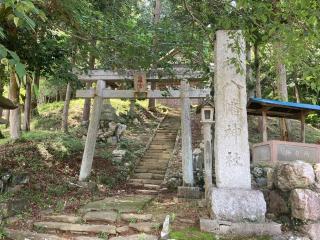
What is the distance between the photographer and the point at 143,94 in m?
10.8

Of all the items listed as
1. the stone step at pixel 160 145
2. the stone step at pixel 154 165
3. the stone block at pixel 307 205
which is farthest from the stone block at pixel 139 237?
the stone step at pixel 160 145

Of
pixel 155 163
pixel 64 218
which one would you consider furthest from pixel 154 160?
pixel 64 218

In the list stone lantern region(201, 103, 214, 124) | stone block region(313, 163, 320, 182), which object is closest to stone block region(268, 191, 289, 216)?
stone block region(313, 163, 320, 182)

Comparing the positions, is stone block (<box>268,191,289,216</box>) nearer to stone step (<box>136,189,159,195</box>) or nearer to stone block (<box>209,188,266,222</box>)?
stone block (<box>209,188,266,222</box>)

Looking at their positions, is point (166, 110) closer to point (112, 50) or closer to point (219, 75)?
point (112, 50)

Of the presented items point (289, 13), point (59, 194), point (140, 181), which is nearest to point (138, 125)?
point (140, 181)

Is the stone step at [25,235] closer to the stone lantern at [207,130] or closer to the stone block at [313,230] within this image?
the stone lantern at [207,130]

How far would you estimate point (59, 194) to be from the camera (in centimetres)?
936

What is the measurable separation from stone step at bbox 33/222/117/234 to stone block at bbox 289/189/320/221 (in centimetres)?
320

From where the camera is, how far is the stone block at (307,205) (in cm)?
597

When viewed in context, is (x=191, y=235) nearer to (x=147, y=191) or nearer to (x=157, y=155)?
(x=147, y=191)

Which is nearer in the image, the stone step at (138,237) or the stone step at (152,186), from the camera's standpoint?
the stone step at (138,237)

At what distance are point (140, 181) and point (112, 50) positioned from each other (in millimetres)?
5412

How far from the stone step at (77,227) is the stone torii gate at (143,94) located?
402 centimetres
